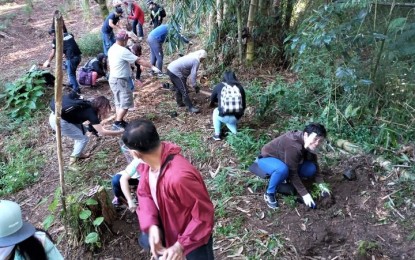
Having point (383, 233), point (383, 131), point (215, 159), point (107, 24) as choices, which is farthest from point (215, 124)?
point (107, 24)

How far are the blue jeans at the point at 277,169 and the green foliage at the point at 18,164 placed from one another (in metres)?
3.29

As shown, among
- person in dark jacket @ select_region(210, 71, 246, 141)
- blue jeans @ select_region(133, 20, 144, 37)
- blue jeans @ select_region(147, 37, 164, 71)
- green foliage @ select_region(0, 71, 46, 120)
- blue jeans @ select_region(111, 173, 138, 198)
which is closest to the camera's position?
blue jeans @ select_region(111, 173, 138, 198)

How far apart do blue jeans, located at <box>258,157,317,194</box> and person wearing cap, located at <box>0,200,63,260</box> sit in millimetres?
2495

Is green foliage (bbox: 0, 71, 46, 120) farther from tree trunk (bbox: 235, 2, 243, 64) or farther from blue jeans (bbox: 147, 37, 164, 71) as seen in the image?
tree trunk (bbox: 235, 2, 243, 64)

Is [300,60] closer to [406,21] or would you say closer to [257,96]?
[257,96]

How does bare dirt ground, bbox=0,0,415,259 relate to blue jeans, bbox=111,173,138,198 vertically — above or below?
below

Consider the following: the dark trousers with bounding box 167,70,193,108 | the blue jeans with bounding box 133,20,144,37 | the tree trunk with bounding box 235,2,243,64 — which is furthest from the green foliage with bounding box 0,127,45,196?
the blue jeans with bounding box 133,20,144,37

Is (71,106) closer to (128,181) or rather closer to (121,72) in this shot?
(121,72)

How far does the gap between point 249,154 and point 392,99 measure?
205 cm

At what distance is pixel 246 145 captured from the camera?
5141 millimetres

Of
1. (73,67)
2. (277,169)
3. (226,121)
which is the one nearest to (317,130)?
(277,169)

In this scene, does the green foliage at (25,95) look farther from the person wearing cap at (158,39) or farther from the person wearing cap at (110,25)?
the person wearing cap at (158,39)

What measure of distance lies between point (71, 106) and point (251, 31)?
417 cm

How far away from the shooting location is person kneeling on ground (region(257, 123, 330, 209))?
368 centimetres
